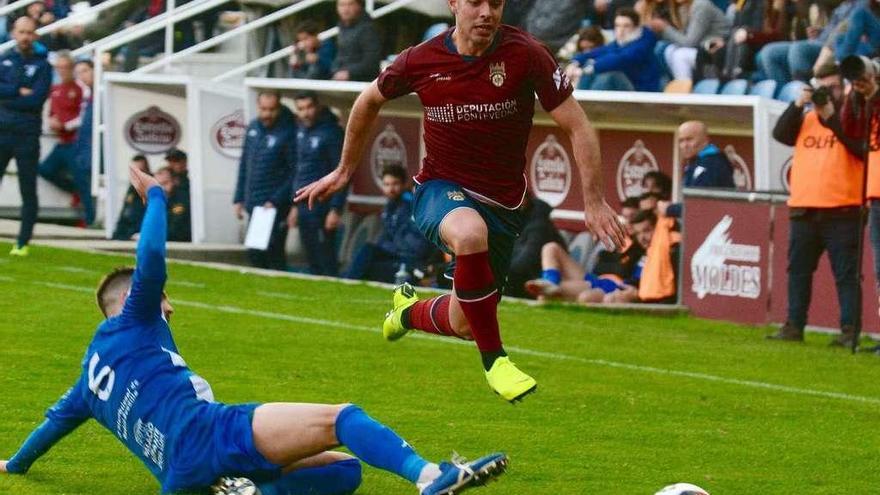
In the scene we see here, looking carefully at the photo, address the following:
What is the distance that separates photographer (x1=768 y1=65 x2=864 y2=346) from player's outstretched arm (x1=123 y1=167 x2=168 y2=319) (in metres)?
7.80

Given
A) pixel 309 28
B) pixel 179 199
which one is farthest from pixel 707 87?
pixel 179 199

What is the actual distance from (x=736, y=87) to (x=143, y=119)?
292 inches

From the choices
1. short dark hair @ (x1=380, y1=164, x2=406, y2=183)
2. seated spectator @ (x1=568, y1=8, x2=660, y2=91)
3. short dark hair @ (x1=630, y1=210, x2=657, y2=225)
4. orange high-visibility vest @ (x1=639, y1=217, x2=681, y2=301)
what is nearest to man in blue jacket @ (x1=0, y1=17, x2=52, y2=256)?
short dark hair @ (x1=380, y1=164, x2=406, y2=183)

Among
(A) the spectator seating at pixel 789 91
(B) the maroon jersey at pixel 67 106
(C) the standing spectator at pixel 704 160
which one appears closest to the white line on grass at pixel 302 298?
(C) the standing spectator at pixel 704 160

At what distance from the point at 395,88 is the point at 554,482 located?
6.43ft

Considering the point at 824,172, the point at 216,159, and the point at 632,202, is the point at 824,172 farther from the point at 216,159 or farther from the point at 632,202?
the point at 216,159

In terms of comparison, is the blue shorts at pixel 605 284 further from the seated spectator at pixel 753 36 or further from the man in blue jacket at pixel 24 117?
the man in blue jacket at pixel 24 117

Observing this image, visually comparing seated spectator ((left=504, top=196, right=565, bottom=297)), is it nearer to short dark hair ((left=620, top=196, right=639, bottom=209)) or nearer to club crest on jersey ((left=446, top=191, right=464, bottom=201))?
short dark hair ((left=620, top=196, right=639, bottom=209))

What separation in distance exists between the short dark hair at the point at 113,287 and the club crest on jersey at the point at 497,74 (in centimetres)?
201

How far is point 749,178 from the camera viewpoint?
705 inches

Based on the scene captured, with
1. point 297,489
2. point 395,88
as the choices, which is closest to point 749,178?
point 395,88

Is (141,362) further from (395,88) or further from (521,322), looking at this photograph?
(521,322)

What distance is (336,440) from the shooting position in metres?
6.81

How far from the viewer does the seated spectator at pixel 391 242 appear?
1861 cm
